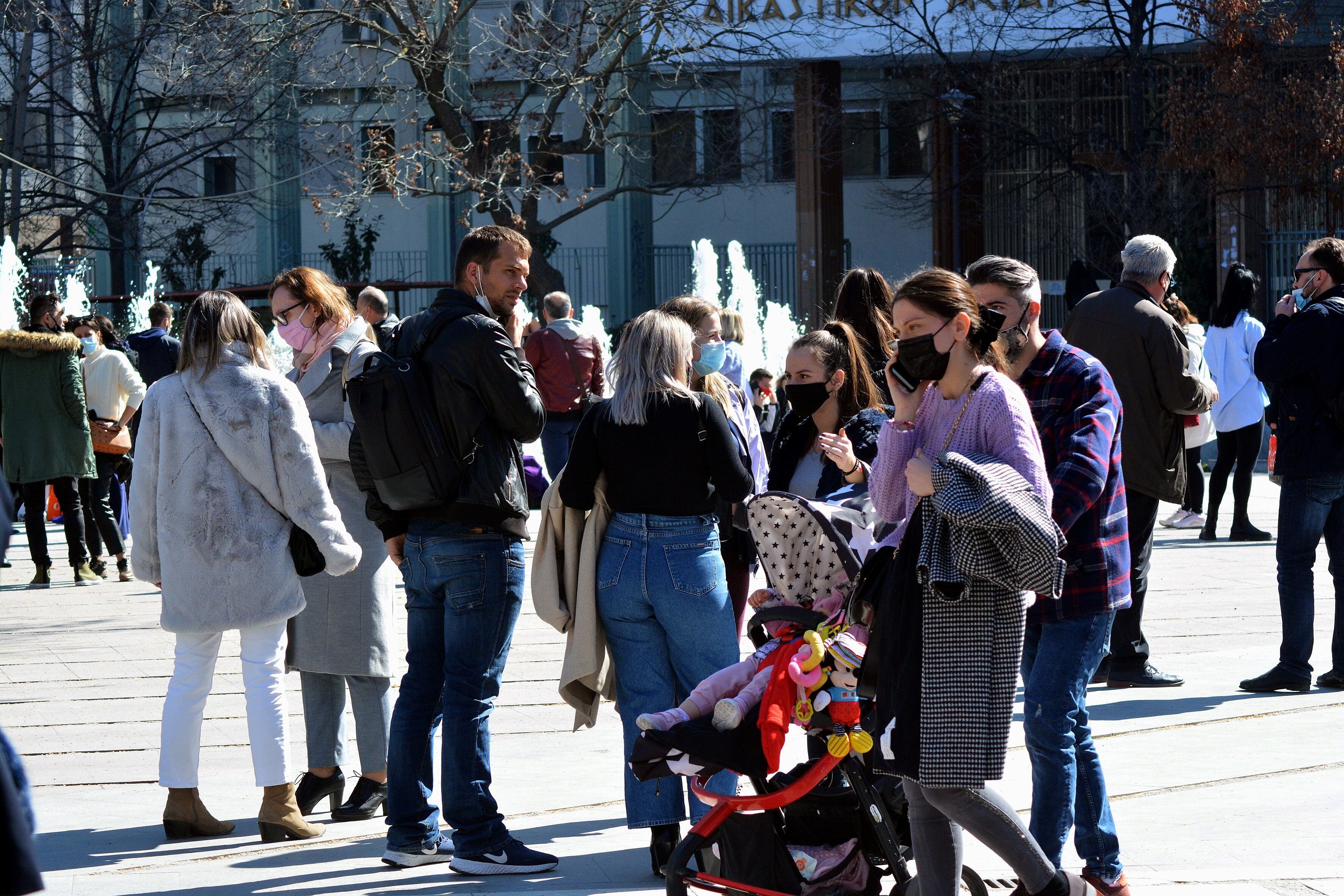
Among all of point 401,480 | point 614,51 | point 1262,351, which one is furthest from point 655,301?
point 401,480

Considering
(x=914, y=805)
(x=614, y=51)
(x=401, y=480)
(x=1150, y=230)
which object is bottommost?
(x=914, y=805)

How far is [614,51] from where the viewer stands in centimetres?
2539

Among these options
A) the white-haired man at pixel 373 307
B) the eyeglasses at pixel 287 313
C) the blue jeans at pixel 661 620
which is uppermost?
the white-haired man at pixel 373 307

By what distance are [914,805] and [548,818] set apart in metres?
2.07

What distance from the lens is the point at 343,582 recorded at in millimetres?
5992

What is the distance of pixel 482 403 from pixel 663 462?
0.62m

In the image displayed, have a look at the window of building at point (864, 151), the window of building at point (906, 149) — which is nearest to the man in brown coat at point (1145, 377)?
the window of building at point (906, 149)

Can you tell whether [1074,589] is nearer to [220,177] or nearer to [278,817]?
[278,817]

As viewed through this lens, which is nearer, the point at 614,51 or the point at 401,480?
the point at 401,480

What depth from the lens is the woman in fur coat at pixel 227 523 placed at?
555 cm

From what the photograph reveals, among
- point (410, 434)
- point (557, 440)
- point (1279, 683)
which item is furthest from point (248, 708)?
point (557, 440)

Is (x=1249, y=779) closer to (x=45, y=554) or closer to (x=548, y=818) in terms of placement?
(x=548, y=818)

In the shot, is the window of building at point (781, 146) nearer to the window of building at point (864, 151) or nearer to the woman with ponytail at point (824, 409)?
the window of building at point (864, 151)

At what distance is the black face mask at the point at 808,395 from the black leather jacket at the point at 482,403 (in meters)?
0.89
